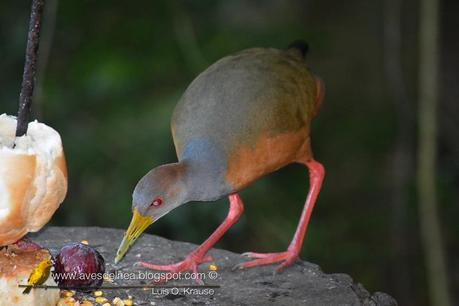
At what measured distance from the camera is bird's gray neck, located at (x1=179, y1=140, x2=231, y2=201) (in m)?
4.79

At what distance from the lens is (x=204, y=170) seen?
4.84 meters

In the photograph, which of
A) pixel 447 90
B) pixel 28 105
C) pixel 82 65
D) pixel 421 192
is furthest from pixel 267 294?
pixel 447 90

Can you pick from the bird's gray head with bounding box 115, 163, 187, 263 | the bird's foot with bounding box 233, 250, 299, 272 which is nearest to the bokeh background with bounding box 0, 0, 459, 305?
the bird's foot with bounding box 233, 250, 299, 272

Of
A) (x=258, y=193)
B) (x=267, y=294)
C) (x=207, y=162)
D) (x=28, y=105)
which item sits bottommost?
(x=258, y=193)

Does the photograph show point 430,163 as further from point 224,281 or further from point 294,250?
point 224,281

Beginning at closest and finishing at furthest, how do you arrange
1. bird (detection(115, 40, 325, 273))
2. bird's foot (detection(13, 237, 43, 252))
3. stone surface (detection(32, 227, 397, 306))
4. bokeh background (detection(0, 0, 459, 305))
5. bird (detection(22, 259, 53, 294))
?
bird (detection(22, 259, 53, 294)) < bird's foot (detection(13, 237, 43, 252)) < stone surface (detection(32, 227, 397, 306)) < bird (detection(115, 40, 325, 273)) < bokeh background (detection(0, 0, 459, 305))

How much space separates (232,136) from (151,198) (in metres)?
0.63

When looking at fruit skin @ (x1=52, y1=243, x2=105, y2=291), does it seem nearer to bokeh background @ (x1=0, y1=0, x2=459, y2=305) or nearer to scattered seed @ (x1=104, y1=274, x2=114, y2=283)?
scattered seed @ (x1=104, y1=274, x2=114, y2=283)

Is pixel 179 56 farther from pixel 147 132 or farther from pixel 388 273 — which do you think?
pixel 388 273

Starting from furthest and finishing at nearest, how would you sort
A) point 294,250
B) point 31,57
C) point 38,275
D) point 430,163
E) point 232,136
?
point 430,163 < point 294,250 < point 232,136 < point 38,275 < point 31,57

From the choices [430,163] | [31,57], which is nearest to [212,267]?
[31,57]

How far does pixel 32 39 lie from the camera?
11.9 feet

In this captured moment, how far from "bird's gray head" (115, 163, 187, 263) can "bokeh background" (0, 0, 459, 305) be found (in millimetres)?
2186

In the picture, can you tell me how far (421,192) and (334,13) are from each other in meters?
3.08
